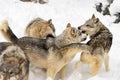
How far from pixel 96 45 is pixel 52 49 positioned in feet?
3.52

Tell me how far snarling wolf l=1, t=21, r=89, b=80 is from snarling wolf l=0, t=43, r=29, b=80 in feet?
1.88

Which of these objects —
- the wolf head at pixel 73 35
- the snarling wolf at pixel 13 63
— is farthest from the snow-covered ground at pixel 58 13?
the snarling wolf at pixel 13 63

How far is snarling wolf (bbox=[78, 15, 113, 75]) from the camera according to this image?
8.63m

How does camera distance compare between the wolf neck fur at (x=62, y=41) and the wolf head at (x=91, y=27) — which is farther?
the wolf head at (x=91, y=27)

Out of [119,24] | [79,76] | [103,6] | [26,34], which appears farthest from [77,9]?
[79,76]

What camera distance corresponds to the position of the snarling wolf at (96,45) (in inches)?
340

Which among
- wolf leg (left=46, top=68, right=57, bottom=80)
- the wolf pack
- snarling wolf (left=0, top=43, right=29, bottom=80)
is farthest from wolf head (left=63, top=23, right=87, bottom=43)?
snarling wolf (left=0, top=43, right=29, bottom=80)

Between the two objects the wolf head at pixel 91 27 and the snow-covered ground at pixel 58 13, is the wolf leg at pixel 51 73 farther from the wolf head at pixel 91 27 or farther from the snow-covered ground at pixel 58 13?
the snow-covered ground at pixel 58 13

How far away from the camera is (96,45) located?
873cm

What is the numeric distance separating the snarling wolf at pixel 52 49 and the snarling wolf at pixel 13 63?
22.6 inches

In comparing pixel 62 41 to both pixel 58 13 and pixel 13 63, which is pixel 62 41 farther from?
pixel 58 13

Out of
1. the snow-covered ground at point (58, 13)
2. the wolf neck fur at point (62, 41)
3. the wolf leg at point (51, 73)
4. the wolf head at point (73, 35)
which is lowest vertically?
the wolf leg at point (51, 73)

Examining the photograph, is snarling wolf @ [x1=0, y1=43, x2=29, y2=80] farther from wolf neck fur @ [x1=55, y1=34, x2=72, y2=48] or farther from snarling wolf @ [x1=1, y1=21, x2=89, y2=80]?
wolf neck fur @ [x1=55, y1=34, x2=72, y2=48]

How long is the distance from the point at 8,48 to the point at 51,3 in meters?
5.78
